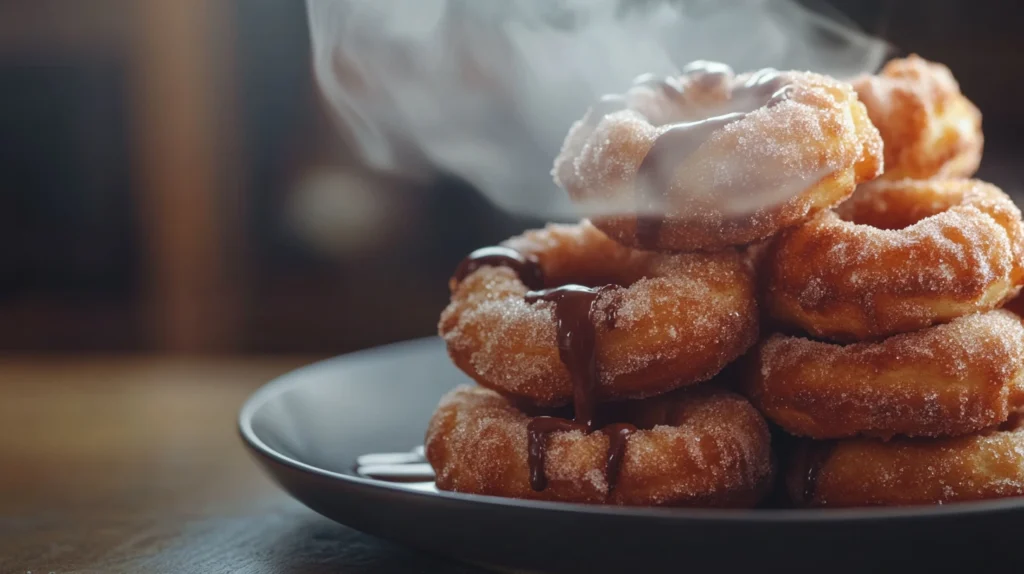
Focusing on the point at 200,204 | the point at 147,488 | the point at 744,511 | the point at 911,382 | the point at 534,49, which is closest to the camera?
the point at 744,511

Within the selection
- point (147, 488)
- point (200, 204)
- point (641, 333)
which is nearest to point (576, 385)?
point (641, 333)

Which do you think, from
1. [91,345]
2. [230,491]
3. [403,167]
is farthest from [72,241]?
[230,491]

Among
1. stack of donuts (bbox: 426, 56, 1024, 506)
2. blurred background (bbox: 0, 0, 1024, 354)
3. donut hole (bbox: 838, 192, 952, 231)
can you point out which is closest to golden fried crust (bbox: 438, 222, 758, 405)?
stack of donuts (bbox: 426, 56, 1024, 506)

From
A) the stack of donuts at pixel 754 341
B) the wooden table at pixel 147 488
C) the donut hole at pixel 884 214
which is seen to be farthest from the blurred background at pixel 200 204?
the stack of donuts at pixel 754 341

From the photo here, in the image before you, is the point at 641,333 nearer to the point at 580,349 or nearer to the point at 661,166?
the point at 580,349

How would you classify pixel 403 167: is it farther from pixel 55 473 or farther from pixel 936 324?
pixel 936 324

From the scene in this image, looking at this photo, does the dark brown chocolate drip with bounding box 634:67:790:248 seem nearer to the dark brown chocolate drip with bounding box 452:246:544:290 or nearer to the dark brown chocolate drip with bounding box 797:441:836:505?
the dark brown chocolate drip with bounding box 452:246:544:290
